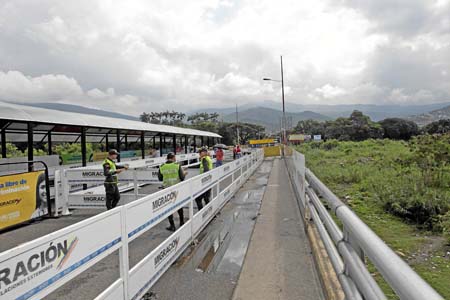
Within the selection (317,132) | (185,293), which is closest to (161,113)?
(317,132)

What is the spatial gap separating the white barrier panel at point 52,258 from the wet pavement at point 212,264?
1368mm

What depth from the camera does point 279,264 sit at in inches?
183

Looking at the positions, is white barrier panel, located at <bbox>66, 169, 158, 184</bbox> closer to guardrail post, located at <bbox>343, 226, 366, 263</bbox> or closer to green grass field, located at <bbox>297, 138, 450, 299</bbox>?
green grass field, located at <bbox>297, 138, 450, 299</bbox>

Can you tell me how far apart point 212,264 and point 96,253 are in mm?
2418

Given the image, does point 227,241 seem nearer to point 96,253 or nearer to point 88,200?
point 96,253

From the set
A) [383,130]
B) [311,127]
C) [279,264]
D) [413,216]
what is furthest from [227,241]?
[311,127]

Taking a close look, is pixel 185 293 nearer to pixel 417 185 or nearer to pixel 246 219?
pixel 246 219

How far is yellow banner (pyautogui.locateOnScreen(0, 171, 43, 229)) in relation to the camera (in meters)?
6.97

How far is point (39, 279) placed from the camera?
2051 millimetres

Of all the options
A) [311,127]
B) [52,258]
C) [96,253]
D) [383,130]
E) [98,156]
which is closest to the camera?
[52,258]

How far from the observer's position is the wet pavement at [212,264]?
12.5ft

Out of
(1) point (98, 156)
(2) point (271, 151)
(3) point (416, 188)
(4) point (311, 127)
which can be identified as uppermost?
(4) point (311, 127)

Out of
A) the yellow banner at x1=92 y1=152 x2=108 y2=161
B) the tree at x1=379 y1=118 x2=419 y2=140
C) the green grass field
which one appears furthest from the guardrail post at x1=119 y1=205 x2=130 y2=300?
the tree at x1=379 y1=118 x2=419 y2=140

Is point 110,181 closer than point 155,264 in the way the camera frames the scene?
No
